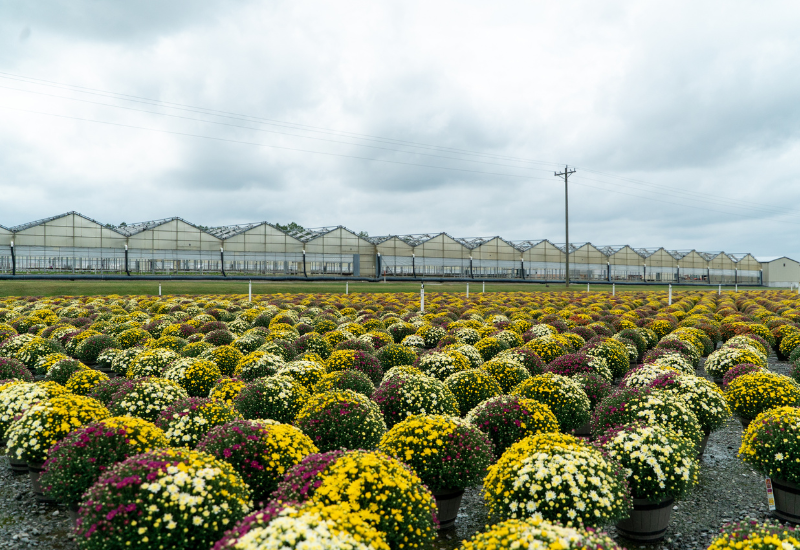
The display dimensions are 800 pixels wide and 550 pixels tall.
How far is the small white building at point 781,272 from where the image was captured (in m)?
112

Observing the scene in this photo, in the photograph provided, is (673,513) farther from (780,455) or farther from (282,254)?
(282,254)

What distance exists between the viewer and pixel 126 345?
17.3 metres

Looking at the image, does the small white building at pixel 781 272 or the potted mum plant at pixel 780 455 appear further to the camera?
the small white building at pixel 781 272

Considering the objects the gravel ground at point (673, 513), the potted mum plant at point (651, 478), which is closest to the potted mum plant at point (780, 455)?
the gravel ground at point (673, 513)

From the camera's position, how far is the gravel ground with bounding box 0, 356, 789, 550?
6543 millimetres

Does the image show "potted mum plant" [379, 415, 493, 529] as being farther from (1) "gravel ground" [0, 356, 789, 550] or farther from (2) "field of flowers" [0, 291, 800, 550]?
(1) "gravel ground" [0, 356, 789, 550]

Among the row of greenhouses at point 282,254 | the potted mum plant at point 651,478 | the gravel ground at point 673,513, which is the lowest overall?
the gravel ground at point 673,513

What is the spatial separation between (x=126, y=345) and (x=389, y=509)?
15640 mm

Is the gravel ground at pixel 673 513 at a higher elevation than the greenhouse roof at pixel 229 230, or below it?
below

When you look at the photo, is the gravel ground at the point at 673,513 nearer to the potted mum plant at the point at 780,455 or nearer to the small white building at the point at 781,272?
the potted mum plant at the point at 780,455

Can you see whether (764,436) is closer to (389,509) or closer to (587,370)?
(587,370)

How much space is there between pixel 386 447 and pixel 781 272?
139 metres

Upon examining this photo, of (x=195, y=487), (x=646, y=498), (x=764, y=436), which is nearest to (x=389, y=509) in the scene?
(x=195, y=487)

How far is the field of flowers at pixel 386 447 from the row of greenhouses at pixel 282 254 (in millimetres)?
56812
